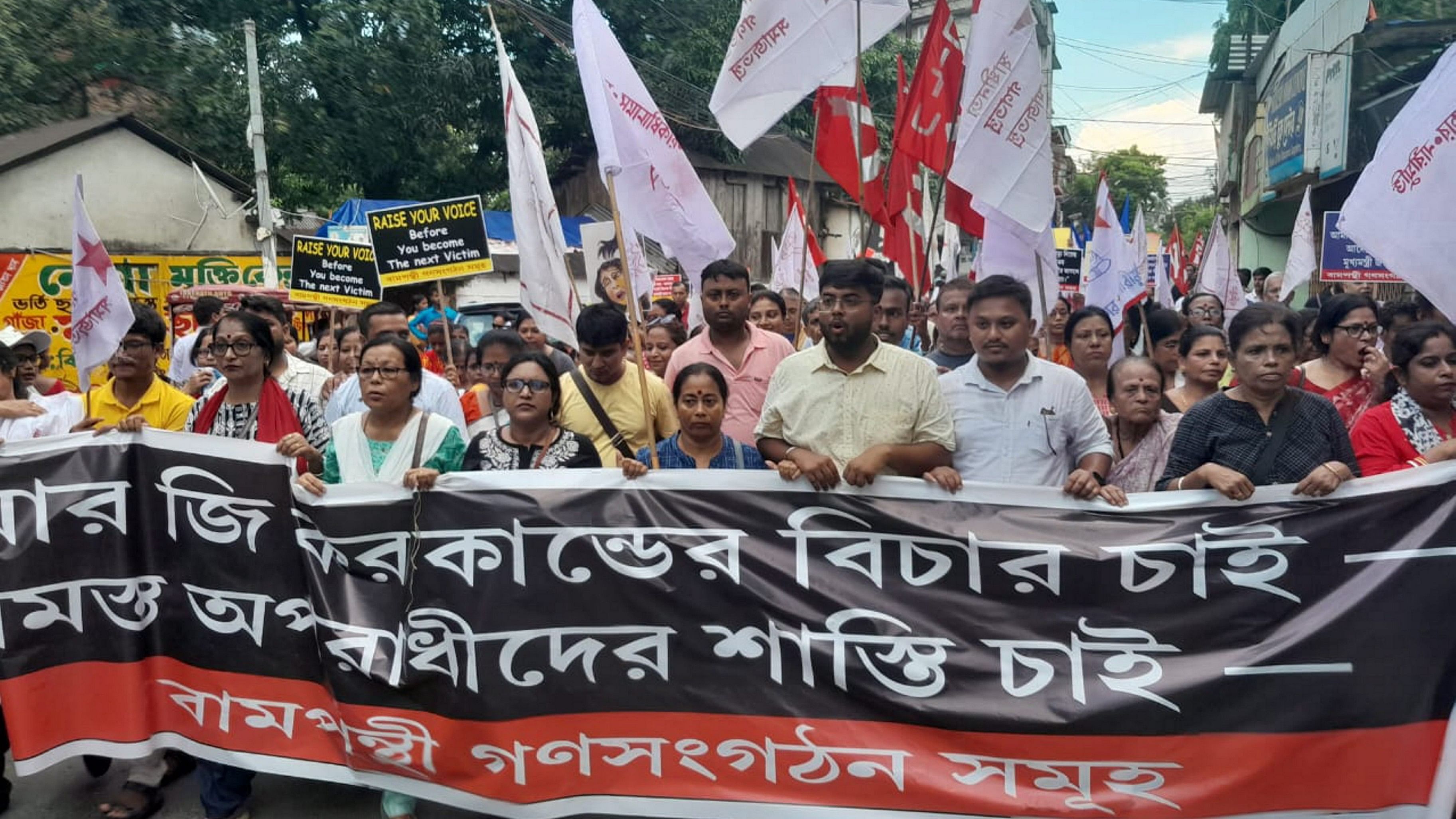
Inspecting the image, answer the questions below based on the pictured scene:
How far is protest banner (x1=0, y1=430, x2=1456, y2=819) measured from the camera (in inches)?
126

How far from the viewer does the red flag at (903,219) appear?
7.43 meters

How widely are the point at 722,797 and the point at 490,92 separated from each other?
2197 centimetres

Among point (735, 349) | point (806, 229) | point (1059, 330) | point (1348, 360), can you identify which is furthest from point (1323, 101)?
point (735, 349)

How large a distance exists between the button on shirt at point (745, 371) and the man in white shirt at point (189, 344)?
399cm

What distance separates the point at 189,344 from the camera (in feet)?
24.0

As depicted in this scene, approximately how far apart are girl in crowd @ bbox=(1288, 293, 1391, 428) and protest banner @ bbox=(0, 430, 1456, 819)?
1.82m

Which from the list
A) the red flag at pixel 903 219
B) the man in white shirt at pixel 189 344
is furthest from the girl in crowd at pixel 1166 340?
the man in white shirt at pixel 189 344

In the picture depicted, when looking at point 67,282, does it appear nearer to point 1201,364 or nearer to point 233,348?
point 233,348

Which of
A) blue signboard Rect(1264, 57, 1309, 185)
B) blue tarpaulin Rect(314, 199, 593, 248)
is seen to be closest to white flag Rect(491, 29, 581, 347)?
blue tarpaulin Rect(314, 199, 593, 248)

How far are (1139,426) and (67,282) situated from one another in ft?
55.8

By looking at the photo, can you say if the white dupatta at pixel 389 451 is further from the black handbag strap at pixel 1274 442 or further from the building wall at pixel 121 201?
the building wall at pixel 121 201

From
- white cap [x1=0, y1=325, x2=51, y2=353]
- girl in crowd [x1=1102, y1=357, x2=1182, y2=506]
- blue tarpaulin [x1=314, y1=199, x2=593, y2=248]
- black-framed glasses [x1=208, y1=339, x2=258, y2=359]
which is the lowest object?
girl in crowd [x1=1102, y1=357, x2=1182, y2=506]

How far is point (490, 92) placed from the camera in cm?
2344

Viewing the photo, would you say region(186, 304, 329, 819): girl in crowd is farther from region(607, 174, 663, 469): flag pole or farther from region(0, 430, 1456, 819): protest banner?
region(607, 174, 663, 469): flag pole
